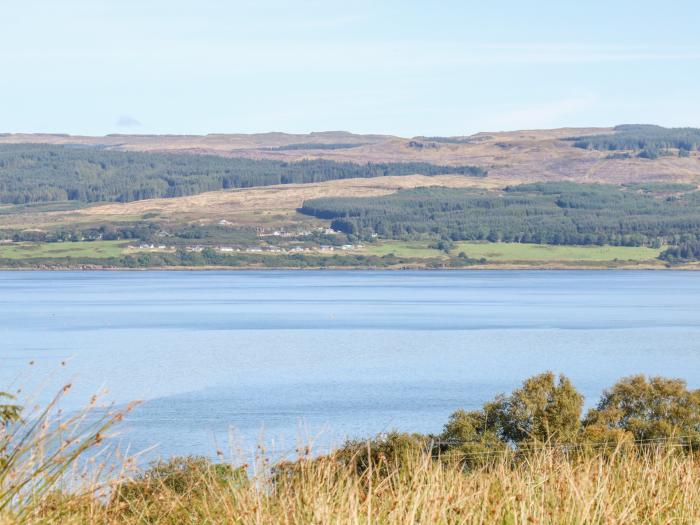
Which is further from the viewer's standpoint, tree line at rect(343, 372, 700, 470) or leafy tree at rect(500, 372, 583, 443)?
leafy tree at rect(500, 372, 583, 443)

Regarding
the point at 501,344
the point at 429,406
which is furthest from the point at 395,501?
the point at 501,344

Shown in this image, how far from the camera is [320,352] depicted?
83562 mm

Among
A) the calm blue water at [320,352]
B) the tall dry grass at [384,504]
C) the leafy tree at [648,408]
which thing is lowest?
the calm blue water at [320,352]

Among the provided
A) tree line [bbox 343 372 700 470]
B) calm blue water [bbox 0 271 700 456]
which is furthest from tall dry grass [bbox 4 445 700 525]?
tree line [bbox 343 372 700 470]

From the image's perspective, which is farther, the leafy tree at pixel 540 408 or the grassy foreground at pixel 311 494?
the leafy tree at pixel 540 408

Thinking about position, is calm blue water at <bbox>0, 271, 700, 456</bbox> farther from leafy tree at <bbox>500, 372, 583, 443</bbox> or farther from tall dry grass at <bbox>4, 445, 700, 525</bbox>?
tall dry grass at <bbox>4, 445, 700, 525</bbox>

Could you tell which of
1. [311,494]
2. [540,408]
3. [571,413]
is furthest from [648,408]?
[311,494]

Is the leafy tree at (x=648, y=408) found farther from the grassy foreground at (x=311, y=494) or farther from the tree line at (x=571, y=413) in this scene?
the grassy foreground at (x=311, y=494)

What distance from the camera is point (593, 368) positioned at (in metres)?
72.4

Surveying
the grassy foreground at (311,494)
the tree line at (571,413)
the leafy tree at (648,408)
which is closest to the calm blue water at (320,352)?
the tree line at (571,413)

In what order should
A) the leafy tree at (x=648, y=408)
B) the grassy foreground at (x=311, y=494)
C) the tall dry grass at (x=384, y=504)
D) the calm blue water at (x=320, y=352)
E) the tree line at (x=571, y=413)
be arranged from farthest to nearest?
the calm blue water at (x=320, y=352) < the leafy tree at (x=648, y=408) < the tree line at (x=571, y=413) < the tall dry grass at (x=384, y=504) < the grassy foreground at (x=311, y=494)

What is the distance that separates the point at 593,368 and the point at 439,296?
83.5 metres

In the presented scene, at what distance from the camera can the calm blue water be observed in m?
51.1

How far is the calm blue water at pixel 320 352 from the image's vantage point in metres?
51.1
